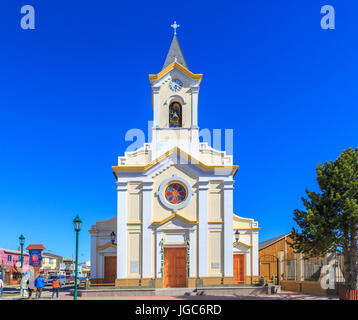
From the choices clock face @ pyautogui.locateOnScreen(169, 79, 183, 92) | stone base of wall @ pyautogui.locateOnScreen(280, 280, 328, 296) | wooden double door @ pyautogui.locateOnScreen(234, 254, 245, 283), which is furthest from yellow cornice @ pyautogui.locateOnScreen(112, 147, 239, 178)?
stone base of wall @ pyautogui.locateOnScreen(280, 280, 328, 296)

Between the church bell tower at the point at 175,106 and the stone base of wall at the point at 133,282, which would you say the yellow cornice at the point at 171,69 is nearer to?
the church bell tower at the point at 175,106

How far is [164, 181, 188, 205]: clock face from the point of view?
2938 cm

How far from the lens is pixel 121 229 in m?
28.7

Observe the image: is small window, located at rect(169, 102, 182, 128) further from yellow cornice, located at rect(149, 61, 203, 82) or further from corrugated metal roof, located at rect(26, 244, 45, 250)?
corrugated metal roof, located at rect(26, 244, 45, 250)

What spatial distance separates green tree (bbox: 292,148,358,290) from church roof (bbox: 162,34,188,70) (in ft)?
50.0

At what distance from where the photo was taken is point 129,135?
101 ft

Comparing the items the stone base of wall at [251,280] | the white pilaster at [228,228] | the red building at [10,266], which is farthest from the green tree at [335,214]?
the red building at [10,266]

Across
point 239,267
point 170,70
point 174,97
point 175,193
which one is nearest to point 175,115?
point 174,97

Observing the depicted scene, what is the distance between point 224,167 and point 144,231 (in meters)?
6.89

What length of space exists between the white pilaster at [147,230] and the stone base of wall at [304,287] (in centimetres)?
1026

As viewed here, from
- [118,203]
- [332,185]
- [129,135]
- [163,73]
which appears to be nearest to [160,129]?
[129,135]
